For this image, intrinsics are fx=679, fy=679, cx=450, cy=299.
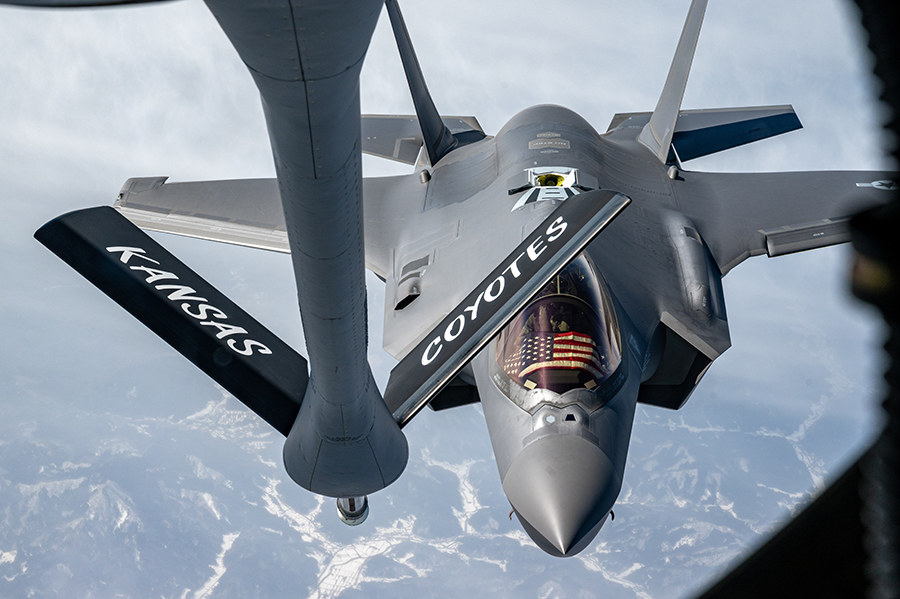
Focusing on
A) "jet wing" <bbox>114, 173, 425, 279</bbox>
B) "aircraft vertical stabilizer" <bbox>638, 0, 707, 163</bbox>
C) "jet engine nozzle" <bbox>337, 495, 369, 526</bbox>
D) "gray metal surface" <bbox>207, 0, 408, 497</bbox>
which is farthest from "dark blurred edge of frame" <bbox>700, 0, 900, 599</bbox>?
"aircraft vertical stabilizer" <bbox>638, 0, 707, 163</bbox>

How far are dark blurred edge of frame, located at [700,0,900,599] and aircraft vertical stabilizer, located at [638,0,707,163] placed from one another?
A: 18496 mm

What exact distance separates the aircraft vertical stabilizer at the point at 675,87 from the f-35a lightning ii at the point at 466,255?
0.07 meters

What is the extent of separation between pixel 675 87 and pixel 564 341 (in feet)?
37.5

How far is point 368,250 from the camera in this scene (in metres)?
16.1

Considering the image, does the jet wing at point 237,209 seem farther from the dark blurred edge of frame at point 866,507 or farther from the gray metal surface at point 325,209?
the dark blurred edge of frame at point 866,507

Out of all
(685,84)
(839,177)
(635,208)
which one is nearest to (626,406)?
(635,208)

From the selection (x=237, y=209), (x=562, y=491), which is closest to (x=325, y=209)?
(x=562, y=491)

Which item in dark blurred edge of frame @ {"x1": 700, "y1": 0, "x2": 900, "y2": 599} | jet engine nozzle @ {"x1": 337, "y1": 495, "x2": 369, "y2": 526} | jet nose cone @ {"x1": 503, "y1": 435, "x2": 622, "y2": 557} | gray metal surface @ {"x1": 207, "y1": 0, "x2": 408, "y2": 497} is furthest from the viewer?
jet nose cone @ {"x1": 503, "y1": 435, "x2": 622, "y2": 557}

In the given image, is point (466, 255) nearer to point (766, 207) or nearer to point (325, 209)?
point (766, 207)

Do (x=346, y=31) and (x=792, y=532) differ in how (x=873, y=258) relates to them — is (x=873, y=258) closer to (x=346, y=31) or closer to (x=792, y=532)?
(x=792, y=532)

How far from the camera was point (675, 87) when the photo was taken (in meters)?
18.5

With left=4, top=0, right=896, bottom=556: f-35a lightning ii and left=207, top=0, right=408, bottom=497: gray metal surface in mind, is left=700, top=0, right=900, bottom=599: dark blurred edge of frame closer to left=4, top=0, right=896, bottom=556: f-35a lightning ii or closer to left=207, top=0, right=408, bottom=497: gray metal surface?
left=4, top=0, right=896, bottom=556: f-35a lightning ii

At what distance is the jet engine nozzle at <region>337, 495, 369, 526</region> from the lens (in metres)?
8.17

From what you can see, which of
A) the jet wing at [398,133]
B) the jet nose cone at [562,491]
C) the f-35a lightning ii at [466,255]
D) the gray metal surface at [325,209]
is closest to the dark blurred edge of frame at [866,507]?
the f-35a lightning ii at [466,255]
